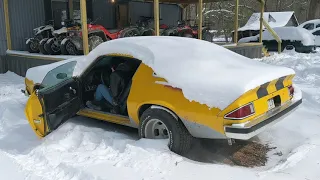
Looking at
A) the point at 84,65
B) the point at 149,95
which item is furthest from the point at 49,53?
the point at 149,95

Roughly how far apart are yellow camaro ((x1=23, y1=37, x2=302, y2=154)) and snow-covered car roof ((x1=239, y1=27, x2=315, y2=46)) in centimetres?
1322

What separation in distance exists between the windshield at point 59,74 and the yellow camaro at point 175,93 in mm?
18

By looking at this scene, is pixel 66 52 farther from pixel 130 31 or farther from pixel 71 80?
pixel 71 80

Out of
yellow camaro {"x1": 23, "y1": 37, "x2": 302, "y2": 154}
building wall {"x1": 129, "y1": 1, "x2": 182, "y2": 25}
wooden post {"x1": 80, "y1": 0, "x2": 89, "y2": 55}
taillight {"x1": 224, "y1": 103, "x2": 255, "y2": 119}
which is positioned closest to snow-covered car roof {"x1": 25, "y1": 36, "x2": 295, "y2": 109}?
yellow camaro {"x1": 23, "y1": 37, "x2": 302, "y2": 154}

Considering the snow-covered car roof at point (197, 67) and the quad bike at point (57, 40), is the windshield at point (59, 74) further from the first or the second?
the quad bike at point (57, 40)

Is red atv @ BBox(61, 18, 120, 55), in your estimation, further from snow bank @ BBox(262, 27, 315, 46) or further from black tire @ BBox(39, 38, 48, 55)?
snow bank @ BBox(262, 27, 315, 46)

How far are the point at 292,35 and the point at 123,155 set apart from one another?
50.8ft

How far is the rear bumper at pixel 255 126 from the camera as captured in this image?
3.24 m

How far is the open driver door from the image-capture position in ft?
13.6

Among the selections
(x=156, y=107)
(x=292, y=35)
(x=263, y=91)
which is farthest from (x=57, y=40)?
(x=292, y=35)

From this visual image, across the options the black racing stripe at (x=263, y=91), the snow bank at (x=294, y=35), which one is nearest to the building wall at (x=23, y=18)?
the black racing stripe at (x=263, y=91)

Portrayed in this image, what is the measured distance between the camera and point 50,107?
4.20m

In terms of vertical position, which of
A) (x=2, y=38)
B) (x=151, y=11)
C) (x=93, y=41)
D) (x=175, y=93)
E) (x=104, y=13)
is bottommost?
(x=175, y=93)

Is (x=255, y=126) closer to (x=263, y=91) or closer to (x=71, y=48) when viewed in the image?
(x=263, y=91)
